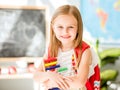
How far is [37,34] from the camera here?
1.59 m

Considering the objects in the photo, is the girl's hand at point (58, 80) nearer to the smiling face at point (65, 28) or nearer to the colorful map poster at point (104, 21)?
the smiling face at point (65, 28)

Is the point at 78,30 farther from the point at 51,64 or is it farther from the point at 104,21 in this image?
the point at 104,21

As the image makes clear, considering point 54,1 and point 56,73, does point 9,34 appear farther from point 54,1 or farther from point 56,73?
point 56,73

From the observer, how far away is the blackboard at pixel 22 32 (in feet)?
5.18

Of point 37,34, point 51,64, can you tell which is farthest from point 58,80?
point 37,34

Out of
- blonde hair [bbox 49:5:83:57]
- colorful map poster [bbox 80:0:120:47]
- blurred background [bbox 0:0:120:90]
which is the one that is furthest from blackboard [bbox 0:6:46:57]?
blonde hair [bbox 49:5:83:57]

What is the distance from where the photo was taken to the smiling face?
3.09 feet

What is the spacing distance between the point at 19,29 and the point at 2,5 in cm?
17

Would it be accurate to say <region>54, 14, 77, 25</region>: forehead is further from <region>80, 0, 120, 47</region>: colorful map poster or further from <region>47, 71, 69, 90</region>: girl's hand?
<region>80, 0, 120, 47</region>: colorful map poster

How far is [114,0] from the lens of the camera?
152cm

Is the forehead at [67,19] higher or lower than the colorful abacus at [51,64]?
higher

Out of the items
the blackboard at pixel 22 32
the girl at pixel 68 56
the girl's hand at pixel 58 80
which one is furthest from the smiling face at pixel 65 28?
the blackboard at pixel 22 32

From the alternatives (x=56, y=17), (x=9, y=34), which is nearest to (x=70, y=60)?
(x=56, y=17)

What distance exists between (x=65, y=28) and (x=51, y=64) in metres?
0.14
